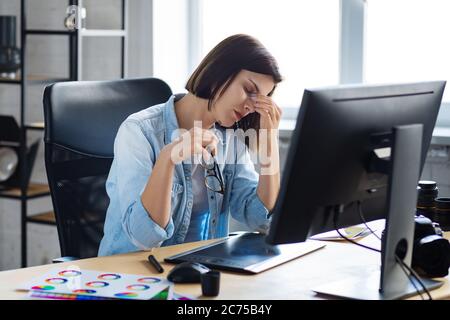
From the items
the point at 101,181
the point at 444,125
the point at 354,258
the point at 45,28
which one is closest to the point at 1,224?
the point at 45,28

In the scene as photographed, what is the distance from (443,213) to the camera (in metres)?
2.04

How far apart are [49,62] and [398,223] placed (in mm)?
2355

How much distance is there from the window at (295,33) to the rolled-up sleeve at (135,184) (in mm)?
1316

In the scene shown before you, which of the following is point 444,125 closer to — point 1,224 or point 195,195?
point 195,195

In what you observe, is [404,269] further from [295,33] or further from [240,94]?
[295,33]

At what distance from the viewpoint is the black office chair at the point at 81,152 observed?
6.58ft

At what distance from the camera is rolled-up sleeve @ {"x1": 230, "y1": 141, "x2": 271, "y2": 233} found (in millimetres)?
2111

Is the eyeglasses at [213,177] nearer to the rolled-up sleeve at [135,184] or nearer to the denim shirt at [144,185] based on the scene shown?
the denim shirt at [144,185]

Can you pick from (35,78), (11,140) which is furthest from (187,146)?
(11,140)

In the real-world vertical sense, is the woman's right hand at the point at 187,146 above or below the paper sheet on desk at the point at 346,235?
above

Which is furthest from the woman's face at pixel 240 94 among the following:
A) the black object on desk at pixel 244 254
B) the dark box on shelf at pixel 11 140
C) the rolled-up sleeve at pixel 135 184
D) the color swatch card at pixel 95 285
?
the dark box on shelf at pixel 11 140

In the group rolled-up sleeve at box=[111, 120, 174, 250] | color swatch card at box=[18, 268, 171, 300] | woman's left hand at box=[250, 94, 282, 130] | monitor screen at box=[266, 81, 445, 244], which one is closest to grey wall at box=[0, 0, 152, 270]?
woman's left hand at box=[250, 94, 282, 130]

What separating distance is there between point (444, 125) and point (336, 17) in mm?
598

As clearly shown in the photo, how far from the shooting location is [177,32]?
335 cm
